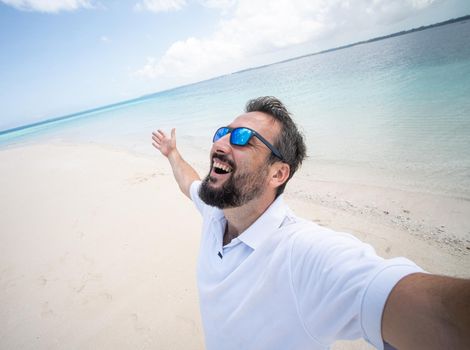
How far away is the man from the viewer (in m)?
0.80

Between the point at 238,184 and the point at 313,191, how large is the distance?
4568 mm

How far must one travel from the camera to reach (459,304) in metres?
0.72

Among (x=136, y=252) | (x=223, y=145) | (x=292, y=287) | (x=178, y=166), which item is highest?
(x=223, y=145)

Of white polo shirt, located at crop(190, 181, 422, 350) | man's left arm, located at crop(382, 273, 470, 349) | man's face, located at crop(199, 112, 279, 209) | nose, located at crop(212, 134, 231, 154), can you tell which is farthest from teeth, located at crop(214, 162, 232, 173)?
man's left arm, located at crop(382, 273, 470, 349)

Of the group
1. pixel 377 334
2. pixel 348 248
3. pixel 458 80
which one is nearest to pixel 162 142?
pixel 348 248

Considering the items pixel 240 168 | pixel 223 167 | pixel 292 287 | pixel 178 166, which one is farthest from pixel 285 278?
pixel 178 166

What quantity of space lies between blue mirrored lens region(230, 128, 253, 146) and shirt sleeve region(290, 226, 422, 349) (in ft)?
3.10

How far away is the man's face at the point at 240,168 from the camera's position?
66.4 inches

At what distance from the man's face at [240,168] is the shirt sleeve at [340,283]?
59 cm

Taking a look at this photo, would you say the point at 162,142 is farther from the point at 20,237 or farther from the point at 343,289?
the point at 20,237

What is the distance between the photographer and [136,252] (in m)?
4.37

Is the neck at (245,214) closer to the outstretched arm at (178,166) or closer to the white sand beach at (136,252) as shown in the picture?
the outstretched arm at (178,166)

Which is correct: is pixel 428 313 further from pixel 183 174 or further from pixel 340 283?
pixel 183 174

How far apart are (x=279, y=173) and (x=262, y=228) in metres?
0.66
